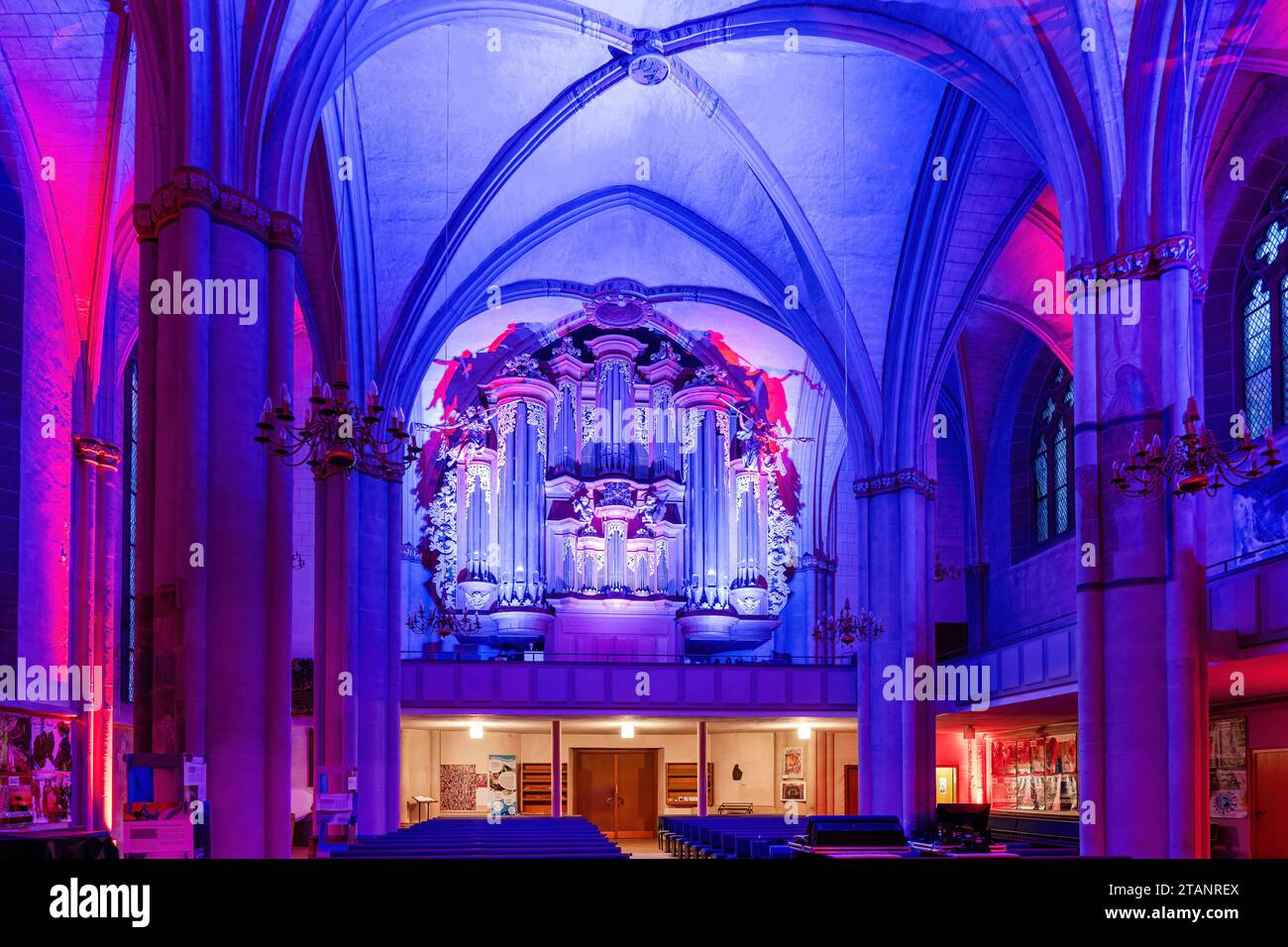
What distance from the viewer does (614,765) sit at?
1198 inches

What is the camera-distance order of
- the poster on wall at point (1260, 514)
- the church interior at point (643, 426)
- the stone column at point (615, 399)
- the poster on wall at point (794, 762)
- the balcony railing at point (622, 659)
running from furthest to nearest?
the poster on wall at point (794, 762), the stone column at point (615, 399), the balcony railing at point (622, 659), the poster on wall at point (1260, 514), the church interior at point (643, 426)

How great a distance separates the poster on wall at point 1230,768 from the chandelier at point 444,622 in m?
14.2

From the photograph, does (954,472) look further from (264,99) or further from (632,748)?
(264,99)

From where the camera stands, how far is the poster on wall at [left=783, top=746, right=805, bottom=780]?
29.5 metres

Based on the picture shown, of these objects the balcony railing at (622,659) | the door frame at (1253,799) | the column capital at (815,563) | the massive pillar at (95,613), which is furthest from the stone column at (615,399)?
the door frame at (1253,799)

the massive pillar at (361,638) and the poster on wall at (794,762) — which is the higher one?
the massive pillar at (361,638)

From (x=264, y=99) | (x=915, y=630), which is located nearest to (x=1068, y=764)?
(x=915, y=630)

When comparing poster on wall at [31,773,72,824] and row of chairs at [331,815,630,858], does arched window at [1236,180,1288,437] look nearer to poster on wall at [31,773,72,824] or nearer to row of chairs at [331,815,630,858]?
row of chairs at [331,815,630,858]

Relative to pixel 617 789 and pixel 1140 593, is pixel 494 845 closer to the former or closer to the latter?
pixel 1140 593

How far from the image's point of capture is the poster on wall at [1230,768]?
683 inches

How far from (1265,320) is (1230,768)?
663 cm

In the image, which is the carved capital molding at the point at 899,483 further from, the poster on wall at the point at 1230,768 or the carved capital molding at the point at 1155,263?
the carved capital molding at the point at 1155,263

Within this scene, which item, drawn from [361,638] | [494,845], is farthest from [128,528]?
[494,845]

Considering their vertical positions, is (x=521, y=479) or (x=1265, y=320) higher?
(x=1265, y=320)
